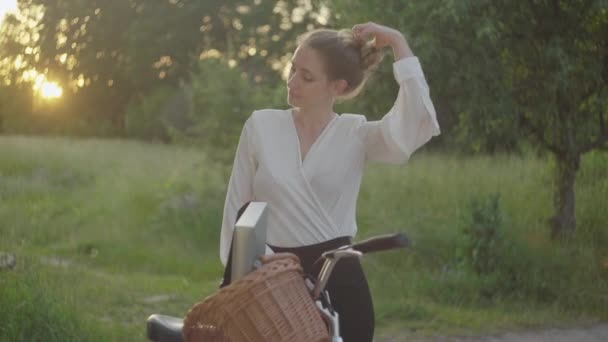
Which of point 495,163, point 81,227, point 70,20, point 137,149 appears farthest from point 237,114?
point 137,149

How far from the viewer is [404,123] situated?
9.23 feet

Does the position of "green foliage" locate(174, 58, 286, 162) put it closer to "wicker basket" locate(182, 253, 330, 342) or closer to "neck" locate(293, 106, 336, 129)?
"neck" locate(293, 106, 336, 129)

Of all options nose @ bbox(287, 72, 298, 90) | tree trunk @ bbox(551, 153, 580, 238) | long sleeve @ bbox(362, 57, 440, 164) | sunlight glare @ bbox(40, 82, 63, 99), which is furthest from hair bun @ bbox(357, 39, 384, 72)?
tree trunk @ bbox(551, 153, 580, 238)

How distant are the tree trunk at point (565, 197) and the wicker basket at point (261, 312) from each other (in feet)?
26.8

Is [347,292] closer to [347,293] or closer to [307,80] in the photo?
[347,293]

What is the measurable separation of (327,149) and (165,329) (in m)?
0.80

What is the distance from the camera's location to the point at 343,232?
2.84 metres

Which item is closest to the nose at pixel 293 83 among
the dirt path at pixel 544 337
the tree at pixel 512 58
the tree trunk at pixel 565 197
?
the dirt path at pixel 544 337

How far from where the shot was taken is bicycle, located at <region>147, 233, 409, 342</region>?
2.16m

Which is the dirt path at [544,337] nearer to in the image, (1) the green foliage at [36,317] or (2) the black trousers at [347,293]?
(1) the green foliage at [36,317]

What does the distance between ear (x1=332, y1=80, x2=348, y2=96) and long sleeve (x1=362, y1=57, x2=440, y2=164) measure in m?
0.13

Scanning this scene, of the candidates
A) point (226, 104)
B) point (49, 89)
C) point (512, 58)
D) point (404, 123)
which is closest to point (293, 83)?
point (404, 123)

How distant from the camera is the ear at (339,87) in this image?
9.52 ft

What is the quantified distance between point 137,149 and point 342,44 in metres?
20.7
